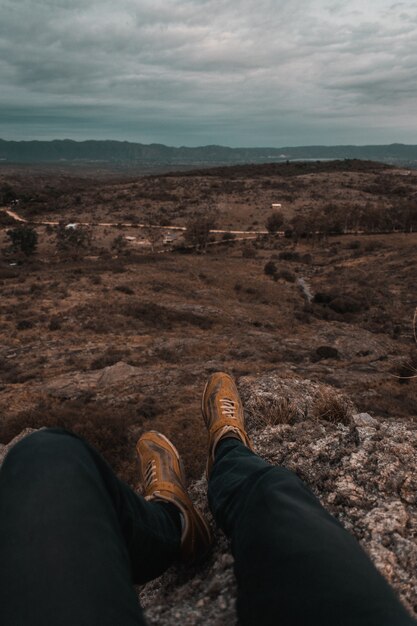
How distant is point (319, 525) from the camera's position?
167 centimetres

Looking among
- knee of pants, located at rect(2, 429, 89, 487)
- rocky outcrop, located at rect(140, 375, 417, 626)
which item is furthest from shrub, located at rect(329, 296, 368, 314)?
knee of pants, located at rect(2, 429, 89, 487)

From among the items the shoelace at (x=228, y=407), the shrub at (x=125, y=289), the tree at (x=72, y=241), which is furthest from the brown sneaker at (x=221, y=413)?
the tree at (x=72, y=241)

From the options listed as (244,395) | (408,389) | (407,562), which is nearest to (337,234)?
(408,389)

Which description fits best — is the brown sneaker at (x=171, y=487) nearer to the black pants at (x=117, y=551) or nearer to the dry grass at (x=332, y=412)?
the black pants at (x=117, y=551)

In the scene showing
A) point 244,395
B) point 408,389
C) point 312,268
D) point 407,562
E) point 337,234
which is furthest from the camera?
point 337,234

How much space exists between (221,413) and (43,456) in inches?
79.0

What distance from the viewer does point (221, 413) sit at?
3.55 m

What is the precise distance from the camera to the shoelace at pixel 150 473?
2979 mm

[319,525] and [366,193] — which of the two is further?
[366,193]

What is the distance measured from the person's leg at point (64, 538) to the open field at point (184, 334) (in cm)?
457

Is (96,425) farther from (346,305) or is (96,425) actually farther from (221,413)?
(346,305)

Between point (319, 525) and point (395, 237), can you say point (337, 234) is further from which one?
point (319, 525)

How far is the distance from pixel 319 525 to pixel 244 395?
4.65 metres

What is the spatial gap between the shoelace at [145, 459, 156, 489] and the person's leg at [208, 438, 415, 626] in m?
1.04
